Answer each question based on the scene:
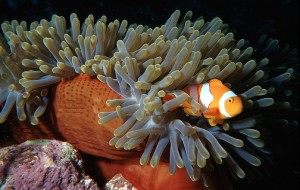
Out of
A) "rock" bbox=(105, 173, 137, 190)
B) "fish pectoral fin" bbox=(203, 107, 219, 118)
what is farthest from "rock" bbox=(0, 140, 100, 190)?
"fish pectoral fin" bbox=(203, 107, 219, 118)

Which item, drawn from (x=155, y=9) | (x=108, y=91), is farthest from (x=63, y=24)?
(x=155, y=9)

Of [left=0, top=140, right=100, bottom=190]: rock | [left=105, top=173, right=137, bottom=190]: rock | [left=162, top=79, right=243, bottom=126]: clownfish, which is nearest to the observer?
[left=162, top=79, right=243, bottom=126]: clownfish

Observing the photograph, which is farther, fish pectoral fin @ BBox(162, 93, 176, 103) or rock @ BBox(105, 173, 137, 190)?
rock @ BBox(105, 173, 137, 190)

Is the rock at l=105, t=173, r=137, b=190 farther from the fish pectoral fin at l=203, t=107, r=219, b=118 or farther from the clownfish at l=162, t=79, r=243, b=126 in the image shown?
the fish pectoral fin at l=203, t=107, r=219, b=118

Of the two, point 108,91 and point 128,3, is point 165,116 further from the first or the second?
point 128,3

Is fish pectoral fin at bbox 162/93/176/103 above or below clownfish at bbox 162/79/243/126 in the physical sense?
below

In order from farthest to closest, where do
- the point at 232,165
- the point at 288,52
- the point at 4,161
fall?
the point at 288,52 < the point at 232,165 < the point at 4,161
